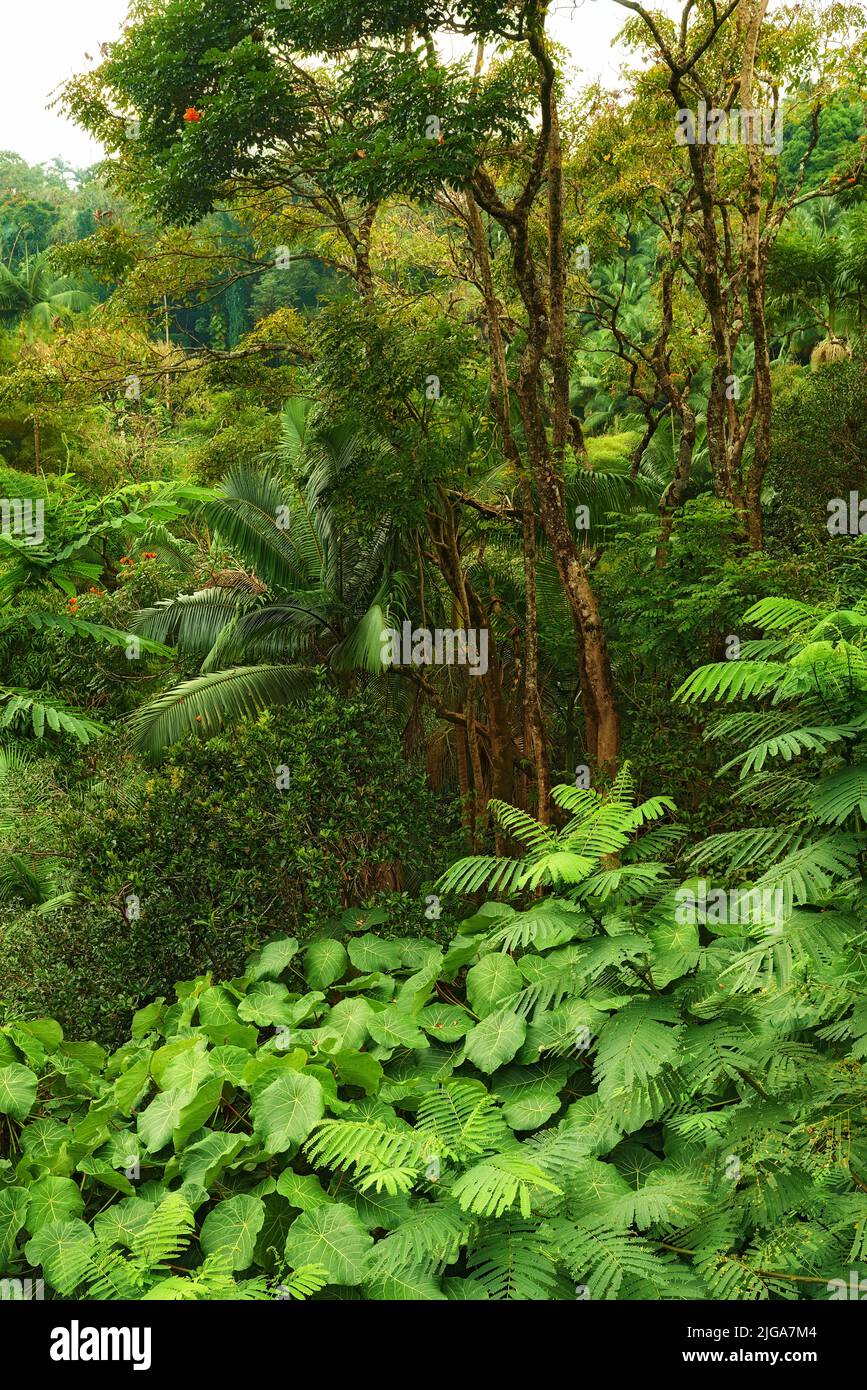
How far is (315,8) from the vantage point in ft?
30.0

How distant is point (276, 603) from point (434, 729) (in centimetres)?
260

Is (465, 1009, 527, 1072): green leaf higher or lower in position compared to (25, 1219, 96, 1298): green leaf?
higher

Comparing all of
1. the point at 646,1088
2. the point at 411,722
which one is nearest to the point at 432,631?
the point at 411,722

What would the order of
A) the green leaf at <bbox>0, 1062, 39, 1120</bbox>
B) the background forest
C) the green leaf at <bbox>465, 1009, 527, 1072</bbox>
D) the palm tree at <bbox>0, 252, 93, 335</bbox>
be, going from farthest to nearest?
1. the palm tree at <bbox>0, 252, 93, 335</bbox>
2. the green leaf at <bbox>0, 1062, 39, 1120</bbox>
3. the green leaf at <bbox>465, 1009, 527, 1072</bbox>
4. the background forest

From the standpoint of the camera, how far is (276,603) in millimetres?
10312

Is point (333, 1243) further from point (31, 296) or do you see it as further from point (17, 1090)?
point (31, 296)

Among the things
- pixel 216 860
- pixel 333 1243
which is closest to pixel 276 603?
pixel 216 860

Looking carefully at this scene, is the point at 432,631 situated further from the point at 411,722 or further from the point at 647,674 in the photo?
the point at 647,674

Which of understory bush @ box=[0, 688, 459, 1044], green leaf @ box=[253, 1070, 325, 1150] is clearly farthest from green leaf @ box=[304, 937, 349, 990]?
green leaf @ box=[253, 1070, 325, 1150]

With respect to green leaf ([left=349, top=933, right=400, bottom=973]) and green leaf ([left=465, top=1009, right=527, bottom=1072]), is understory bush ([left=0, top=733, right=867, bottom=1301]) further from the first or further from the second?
green leaf ([left=349, top=933, right=400, bottom=973])

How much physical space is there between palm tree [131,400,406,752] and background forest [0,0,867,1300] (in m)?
0.04

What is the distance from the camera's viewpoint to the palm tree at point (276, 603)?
31.4 feet

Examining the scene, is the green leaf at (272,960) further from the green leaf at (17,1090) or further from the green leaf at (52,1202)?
the green leaf at (52,1202)

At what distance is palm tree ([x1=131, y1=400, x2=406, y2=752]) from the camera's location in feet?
31.4
